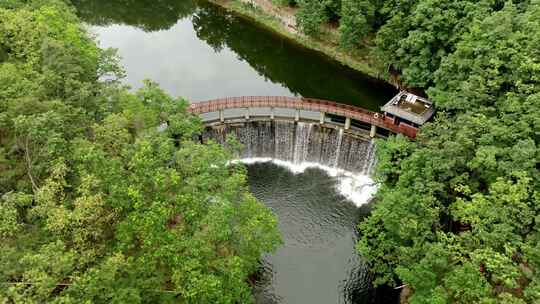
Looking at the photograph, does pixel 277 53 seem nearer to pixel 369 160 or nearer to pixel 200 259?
pixel 369 160

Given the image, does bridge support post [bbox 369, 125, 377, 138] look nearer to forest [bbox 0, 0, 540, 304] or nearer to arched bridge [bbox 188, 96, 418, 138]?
arched bridge [bbox 188, 96, 418, 138]

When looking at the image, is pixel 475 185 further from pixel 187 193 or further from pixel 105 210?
pixel 105 210

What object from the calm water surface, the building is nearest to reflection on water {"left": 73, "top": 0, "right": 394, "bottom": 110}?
the calm water surface

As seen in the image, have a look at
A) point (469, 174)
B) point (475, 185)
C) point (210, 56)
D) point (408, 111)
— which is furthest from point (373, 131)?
point (210, 56)

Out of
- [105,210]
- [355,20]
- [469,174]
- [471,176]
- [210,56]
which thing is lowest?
[105,210]

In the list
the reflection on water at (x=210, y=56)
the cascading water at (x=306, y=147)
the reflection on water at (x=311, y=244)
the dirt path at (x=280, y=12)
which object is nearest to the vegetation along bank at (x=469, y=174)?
the reflection on water at (x=311, y=244)
